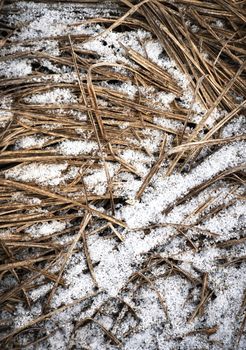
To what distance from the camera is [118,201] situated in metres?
1.59

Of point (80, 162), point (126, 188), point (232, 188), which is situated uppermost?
point (80, 162)

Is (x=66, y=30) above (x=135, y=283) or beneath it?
above

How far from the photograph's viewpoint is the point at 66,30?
1.56 m

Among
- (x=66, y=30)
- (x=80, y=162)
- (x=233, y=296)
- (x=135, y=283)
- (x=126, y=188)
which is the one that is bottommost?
(x=233, y=296)

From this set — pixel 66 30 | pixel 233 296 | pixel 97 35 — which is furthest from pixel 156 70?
pixel 233 296

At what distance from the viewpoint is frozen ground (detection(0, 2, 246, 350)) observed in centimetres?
152

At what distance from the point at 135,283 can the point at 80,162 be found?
52cm

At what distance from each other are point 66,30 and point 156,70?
1.28ft

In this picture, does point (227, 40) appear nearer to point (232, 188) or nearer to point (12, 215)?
point (232, 188)

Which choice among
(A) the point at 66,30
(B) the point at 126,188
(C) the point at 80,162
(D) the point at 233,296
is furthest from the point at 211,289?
(A) the point at 66,30

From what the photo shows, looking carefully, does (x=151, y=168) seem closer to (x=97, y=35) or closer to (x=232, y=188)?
(x=232, y=188)

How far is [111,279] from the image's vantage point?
1.53m

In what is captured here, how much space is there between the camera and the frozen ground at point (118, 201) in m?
1.52

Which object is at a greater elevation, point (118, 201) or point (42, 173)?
point (42, 173)
